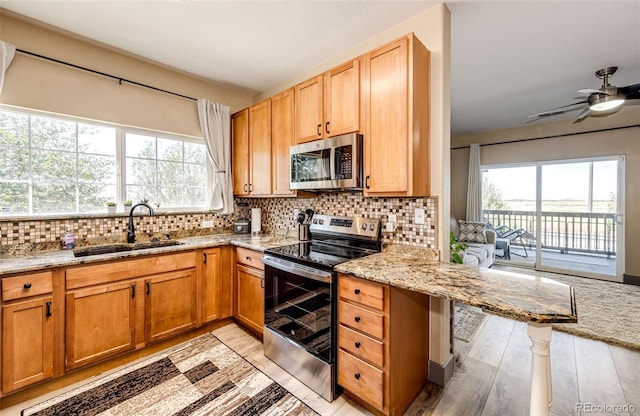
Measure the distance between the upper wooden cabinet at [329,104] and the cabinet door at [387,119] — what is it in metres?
0.12

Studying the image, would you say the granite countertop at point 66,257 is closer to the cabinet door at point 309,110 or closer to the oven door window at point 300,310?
the oven door window at point 300,310

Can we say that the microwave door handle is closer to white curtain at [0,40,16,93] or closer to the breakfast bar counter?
the breakfast bar counter

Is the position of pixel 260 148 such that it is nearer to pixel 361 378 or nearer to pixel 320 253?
pixel 320 253

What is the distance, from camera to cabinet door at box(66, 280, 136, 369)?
6.22 ft

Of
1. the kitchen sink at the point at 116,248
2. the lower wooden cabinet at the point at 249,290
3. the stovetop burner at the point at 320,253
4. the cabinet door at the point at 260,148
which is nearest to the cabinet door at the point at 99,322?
the kitchen sink at the point at 116,248

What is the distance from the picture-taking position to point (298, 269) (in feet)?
6.24

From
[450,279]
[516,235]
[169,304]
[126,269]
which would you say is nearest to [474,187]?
[516,235]

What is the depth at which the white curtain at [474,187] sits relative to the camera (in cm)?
563

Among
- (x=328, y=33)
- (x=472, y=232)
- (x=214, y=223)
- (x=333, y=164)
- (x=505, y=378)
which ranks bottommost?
(x=505, y=378)

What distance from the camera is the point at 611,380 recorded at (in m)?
1.95

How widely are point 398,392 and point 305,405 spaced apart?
615mm

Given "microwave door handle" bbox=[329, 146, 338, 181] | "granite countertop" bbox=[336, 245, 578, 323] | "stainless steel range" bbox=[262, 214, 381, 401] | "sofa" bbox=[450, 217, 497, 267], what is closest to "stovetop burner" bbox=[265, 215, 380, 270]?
"stainless steel range" bbox=[262, 214, 381, 401]

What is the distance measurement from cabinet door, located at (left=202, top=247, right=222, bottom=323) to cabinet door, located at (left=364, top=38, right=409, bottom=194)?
1698mm

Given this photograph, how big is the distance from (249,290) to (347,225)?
1.14m
